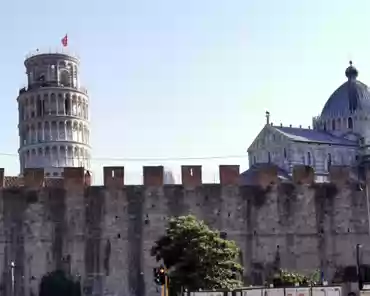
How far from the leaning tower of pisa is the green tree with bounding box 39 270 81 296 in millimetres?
51170

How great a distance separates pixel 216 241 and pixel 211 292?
8891mm

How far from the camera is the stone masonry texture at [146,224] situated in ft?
176

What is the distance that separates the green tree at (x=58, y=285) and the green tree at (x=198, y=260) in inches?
444

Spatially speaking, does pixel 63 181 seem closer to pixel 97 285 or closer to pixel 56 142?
pixel 97 285

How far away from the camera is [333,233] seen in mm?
56562

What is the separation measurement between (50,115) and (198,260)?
65939mm

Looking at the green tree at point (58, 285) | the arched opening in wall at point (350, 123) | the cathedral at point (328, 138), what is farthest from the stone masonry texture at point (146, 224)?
the arched opening in wall at point (350, 123)

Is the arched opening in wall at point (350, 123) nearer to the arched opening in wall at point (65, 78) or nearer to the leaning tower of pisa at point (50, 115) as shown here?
the leaning tower of pisa at point (50, 115)

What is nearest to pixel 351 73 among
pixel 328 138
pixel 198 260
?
pixel 328 138

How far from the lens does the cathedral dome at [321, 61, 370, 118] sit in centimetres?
11750

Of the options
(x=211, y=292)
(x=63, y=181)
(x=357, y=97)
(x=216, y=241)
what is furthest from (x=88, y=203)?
(x=357, y=97)

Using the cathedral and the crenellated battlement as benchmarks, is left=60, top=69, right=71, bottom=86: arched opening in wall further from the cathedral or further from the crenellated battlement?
the crenellated battlement

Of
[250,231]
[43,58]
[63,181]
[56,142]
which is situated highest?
[43,58]

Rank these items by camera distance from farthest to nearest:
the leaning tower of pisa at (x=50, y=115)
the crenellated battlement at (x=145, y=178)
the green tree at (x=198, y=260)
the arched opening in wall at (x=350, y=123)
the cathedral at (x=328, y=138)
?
the arched opening in wall at (x=350, y=123)
the cathedral at (x=328, y=138)
the leaning tower of pisa at (x=50, y=115)
the crenellated battlement at (x=145, y=178)
the green tree at (x=198, y=260)
